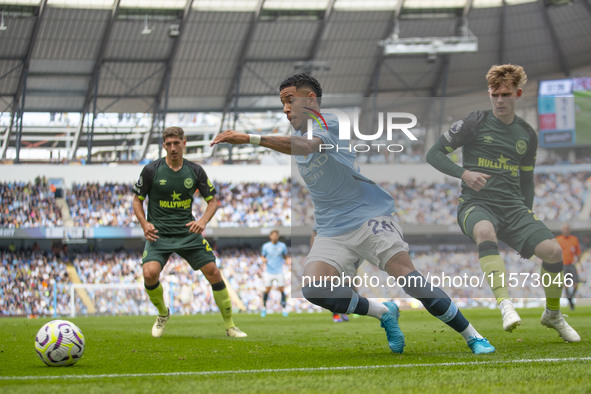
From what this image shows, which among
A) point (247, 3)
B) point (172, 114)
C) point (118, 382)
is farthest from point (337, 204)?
point (172, 114)

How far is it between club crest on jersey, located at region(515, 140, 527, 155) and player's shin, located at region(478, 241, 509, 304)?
33.8 inches

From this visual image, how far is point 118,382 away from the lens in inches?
163

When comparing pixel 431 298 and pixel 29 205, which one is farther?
pixel 29 205

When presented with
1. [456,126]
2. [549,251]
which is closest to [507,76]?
[456,126]

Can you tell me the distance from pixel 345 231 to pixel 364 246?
0.59 feet

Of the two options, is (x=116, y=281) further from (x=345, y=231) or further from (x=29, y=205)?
(x=345, y=231)

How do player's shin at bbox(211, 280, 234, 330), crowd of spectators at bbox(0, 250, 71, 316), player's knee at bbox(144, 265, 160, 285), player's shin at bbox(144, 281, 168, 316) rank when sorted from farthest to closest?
crowd of spectators at bbox(0, 250, 71, 316) < player's shin at bbox(211, 280, 234, 330) < player's shin at bbox(144, 281, 168, 316) < player's knee at bbox(144, 265, 160, 285)

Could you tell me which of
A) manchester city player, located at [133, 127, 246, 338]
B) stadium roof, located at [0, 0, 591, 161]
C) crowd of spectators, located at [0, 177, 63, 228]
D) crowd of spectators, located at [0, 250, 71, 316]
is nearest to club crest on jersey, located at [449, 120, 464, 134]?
manchester city player, located at [133, 127, 246, 338]

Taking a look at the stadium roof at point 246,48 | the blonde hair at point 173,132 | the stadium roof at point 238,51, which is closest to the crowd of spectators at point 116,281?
the stadium roof at point 238,51

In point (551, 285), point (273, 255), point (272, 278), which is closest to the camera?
point (551, 285)

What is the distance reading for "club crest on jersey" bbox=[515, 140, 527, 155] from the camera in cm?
653

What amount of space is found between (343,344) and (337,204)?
1992 mm

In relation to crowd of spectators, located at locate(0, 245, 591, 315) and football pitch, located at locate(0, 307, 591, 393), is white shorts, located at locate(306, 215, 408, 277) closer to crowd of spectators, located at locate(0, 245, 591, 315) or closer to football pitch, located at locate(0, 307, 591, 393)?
football pitch, located at locate(0, 307, 591, 393)

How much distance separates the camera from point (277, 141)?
516cm
